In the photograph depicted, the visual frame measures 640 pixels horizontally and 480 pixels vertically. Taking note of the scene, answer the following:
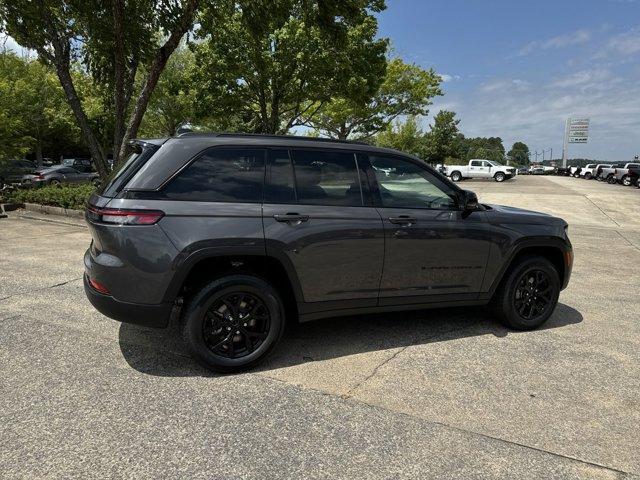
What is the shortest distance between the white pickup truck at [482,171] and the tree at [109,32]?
31.9 m

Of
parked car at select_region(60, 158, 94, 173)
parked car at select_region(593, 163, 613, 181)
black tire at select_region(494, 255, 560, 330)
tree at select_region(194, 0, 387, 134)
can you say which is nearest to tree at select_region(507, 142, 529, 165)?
parked car at select_region(593, 163, 613, 181)

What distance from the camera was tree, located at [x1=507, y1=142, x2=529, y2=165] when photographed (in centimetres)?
15232

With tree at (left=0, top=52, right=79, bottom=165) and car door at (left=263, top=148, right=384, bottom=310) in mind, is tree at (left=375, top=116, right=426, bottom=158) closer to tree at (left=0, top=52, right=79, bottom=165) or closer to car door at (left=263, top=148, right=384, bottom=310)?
tree at (left=0, top=52, right=79, bottom=165)

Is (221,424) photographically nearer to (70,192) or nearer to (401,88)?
(70,192)

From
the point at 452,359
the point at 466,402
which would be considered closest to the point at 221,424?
the point at 466,402

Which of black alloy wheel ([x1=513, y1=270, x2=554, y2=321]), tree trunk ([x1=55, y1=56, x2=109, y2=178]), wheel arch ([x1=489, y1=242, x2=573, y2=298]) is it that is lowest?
black alloy wheel ([x1=513, y1=270, x2=554, y2=321])

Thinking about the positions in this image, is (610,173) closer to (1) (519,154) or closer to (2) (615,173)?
(2) (615,173)

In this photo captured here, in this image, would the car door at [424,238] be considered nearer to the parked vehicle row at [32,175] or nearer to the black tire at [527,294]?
the black tire at [527,294]

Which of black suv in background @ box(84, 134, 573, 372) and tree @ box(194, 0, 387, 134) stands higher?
tree @ box(194, 0, 387, 134)

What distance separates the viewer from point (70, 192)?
12.0 m

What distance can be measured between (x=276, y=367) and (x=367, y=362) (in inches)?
28.6

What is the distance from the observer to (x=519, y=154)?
156500mm

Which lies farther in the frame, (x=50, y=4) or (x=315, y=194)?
(x=50, y=4)

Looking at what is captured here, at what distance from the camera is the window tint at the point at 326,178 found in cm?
365
